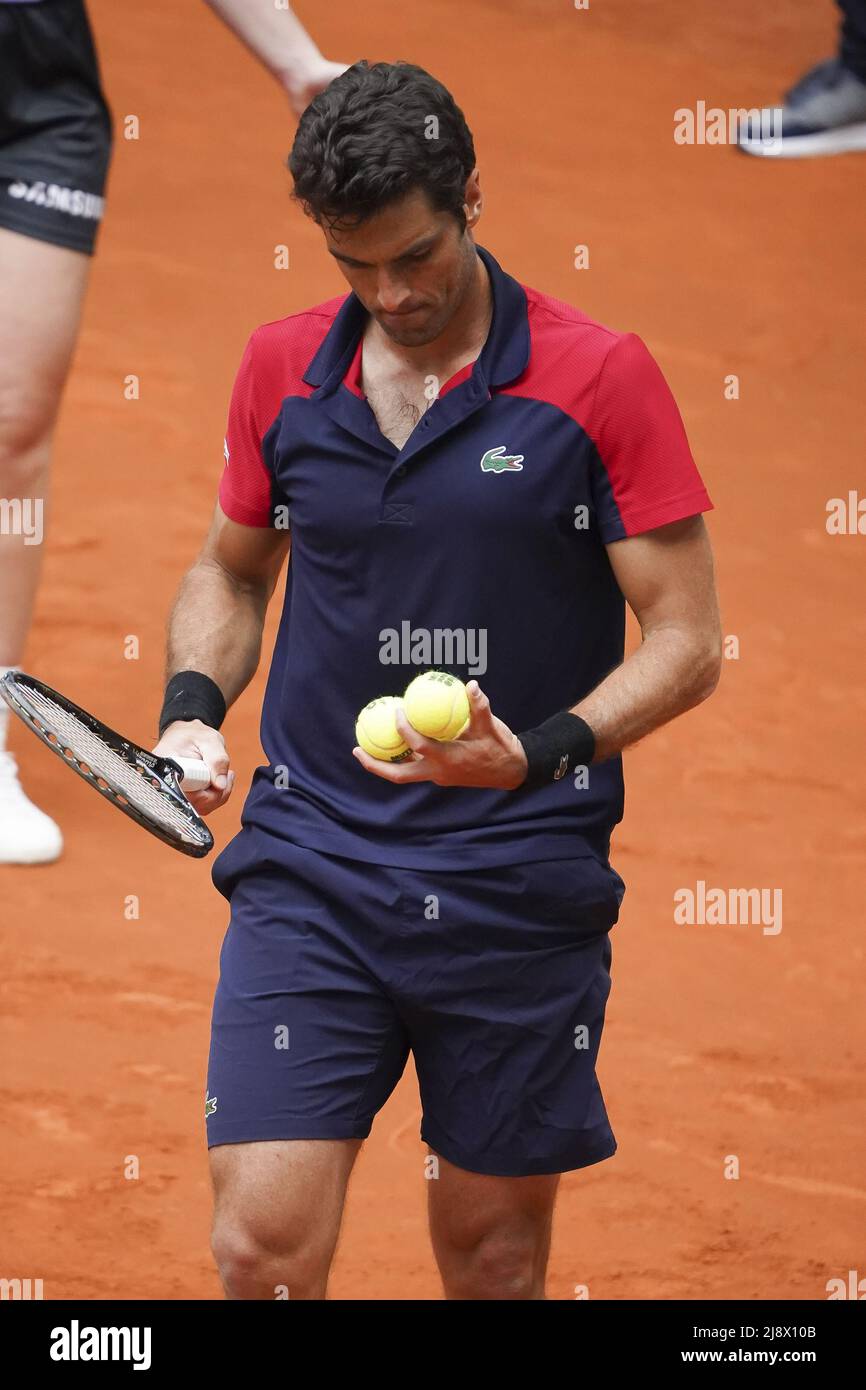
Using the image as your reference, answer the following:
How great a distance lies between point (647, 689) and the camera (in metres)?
3.45

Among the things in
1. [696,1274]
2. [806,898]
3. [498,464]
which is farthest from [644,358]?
[806,898]

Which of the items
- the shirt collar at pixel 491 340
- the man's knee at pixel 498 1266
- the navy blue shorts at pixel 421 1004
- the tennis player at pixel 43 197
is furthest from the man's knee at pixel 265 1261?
the tennis player at pixel 43 197

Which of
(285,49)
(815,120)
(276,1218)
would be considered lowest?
(276,1218)

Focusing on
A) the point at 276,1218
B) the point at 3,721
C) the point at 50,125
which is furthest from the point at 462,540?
the point at 3,721

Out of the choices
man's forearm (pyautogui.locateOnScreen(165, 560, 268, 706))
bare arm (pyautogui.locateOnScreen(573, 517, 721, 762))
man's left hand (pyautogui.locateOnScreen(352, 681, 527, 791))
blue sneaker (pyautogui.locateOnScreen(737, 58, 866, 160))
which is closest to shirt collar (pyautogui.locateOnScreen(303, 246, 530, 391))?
bare arm (pyautogui.locateOnScreen(573, 517, 721, 762))

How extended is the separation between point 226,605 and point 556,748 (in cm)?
81

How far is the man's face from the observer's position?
10.9ft

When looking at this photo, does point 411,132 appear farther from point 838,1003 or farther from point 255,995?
point 838,1003

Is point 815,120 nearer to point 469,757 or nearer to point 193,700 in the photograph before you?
point 193,700

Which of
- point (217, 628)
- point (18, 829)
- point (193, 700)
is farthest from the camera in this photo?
point (18, 829)

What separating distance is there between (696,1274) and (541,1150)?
1478 mm

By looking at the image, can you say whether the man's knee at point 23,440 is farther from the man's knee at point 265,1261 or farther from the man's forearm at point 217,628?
the man's knee at point 265,1261

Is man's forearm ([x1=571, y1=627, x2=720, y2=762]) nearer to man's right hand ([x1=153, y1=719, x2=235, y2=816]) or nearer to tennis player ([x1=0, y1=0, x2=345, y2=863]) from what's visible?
man's right hand ([x1=153, y1=719, x2=235, y2=816])

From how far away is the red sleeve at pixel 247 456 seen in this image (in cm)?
364
